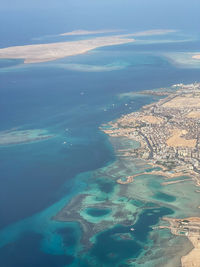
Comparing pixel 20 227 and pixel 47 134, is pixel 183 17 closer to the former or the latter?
pixel 47 134

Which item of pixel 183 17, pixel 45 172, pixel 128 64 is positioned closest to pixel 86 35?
pixel 128 64

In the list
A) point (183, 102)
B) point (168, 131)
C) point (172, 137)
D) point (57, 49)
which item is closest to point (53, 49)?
point (57, 49)

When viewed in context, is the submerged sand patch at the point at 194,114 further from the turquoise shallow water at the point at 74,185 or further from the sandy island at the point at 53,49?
the sandy island at the point at 53,49

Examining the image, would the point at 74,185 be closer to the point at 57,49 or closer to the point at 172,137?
the point at 172,137

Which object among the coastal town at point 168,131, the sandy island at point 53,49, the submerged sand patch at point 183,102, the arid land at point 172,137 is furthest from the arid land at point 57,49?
the submerged sand patch at point 183,102

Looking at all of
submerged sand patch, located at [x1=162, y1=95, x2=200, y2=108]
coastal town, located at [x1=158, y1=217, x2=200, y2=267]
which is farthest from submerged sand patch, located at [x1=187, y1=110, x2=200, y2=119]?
coastal town, located at [x1=158, y1=217, x2=200, y2=267]

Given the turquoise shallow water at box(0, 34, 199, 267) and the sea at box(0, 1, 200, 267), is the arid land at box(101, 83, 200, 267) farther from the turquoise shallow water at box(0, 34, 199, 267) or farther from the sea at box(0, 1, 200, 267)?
the turquoise shallow water at box(0, 34, 199, 267)
